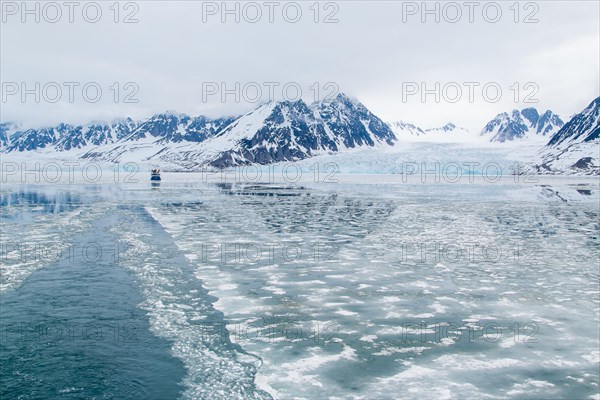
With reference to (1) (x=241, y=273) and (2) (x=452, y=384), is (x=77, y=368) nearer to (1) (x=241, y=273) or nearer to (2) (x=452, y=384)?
(2) (x=452, y=384)

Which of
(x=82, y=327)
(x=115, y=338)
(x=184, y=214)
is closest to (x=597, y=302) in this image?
(x=115, y=338)

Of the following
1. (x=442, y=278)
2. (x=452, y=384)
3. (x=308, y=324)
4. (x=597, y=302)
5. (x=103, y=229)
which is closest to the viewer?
(x=452, y=384)

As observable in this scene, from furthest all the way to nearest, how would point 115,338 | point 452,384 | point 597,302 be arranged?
point 597,302 → point 115,338 → point 452,384

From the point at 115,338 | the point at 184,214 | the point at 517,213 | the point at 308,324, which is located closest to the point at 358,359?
the point at 308,324

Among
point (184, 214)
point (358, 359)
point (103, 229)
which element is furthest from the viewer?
point (184, 214)

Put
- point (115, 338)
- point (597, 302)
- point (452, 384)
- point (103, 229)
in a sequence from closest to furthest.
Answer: point (452, 384) < point (115, 338) < point (597, 302) < point (103, 229)

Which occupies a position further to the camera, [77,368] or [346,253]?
[346,253]

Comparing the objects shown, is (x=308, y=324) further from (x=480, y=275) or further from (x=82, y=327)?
(x=480, y=275)
